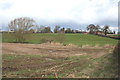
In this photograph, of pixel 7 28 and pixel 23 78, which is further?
pixel 7 28

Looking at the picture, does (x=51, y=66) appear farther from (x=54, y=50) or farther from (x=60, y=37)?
(x=60, y=37)

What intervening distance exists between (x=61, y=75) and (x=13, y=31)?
3085cm

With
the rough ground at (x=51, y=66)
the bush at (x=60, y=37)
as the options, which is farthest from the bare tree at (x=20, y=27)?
the rough ground at (x=51, y=66)

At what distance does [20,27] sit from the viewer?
111 feet

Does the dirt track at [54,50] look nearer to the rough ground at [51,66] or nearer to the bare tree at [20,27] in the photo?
the rough ground at [51,66]

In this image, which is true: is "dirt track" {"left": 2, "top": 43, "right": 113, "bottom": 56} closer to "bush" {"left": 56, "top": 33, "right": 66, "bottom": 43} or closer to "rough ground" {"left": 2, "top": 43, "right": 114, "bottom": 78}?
"rough ground" {"left": 2, "top": 43, "right": 114, "bottom": 78}

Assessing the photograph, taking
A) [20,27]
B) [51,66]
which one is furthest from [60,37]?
[51,66]

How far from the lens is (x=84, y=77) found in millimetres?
6664

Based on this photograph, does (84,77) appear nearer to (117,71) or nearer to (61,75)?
(61,75)

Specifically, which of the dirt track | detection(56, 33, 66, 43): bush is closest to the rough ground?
the dirt track

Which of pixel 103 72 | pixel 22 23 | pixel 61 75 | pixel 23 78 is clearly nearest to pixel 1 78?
pixel 23 78

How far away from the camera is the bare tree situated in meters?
33.7

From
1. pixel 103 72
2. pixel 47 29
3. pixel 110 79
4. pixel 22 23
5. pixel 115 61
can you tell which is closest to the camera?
pixel 110 79

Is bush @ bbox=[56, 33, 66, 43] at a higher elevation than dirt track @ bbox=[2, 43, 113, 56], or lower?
higher
